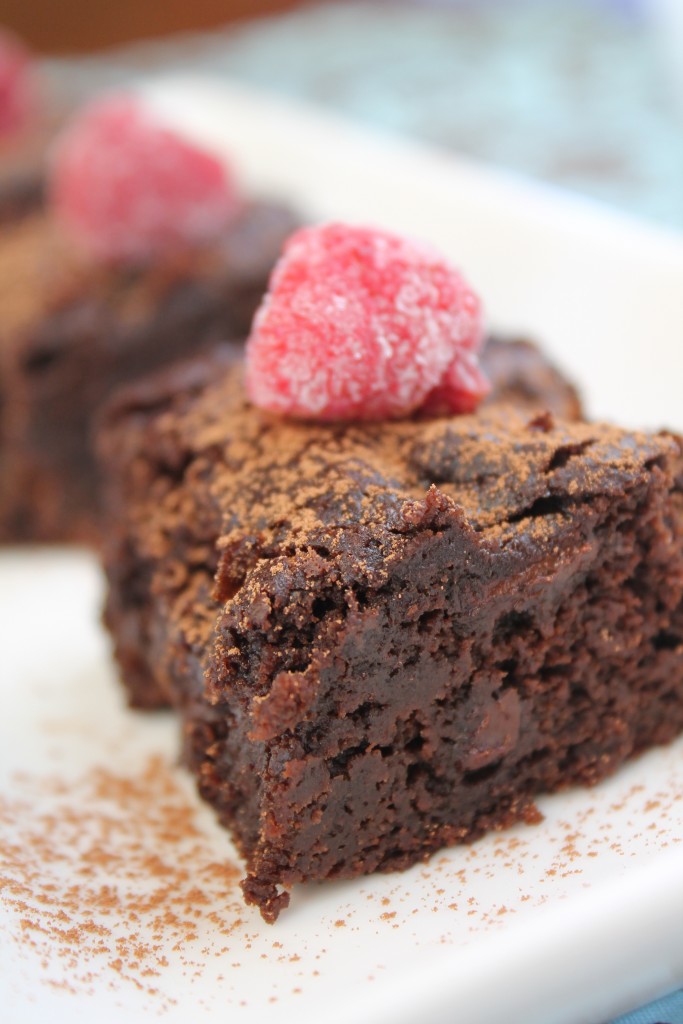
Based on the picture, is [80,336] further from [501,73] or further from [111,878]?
[501,73]

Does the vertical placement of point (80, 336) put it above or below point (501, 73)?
below

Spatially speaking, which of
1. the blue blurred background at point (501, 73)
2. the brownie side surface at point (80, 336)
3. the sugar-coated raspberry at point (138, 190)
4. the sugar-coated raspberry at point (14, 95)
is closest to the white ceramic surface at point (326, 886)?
the brownie side surface at point (80, 336)

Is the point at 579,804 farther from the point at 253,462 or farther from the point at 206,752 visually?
the point at 253,462

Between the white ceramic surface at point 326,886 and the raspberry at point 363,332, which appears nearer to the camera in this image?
the white ceramic surface at point 326,886

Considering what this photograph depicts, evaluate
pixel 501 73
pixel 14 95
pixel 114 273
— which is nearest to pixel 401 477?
pixel 114 273

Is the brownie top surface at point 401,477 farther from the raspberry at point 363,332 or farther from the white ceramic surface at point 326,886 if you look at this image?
the white ceramic surface at point 326,886

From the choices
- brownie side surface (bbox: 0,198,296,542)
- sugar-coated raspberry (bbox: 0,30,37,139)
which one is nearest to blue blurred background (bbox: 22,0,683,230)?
sugar-coated raspberry (bbox: 0,30,37,139)
